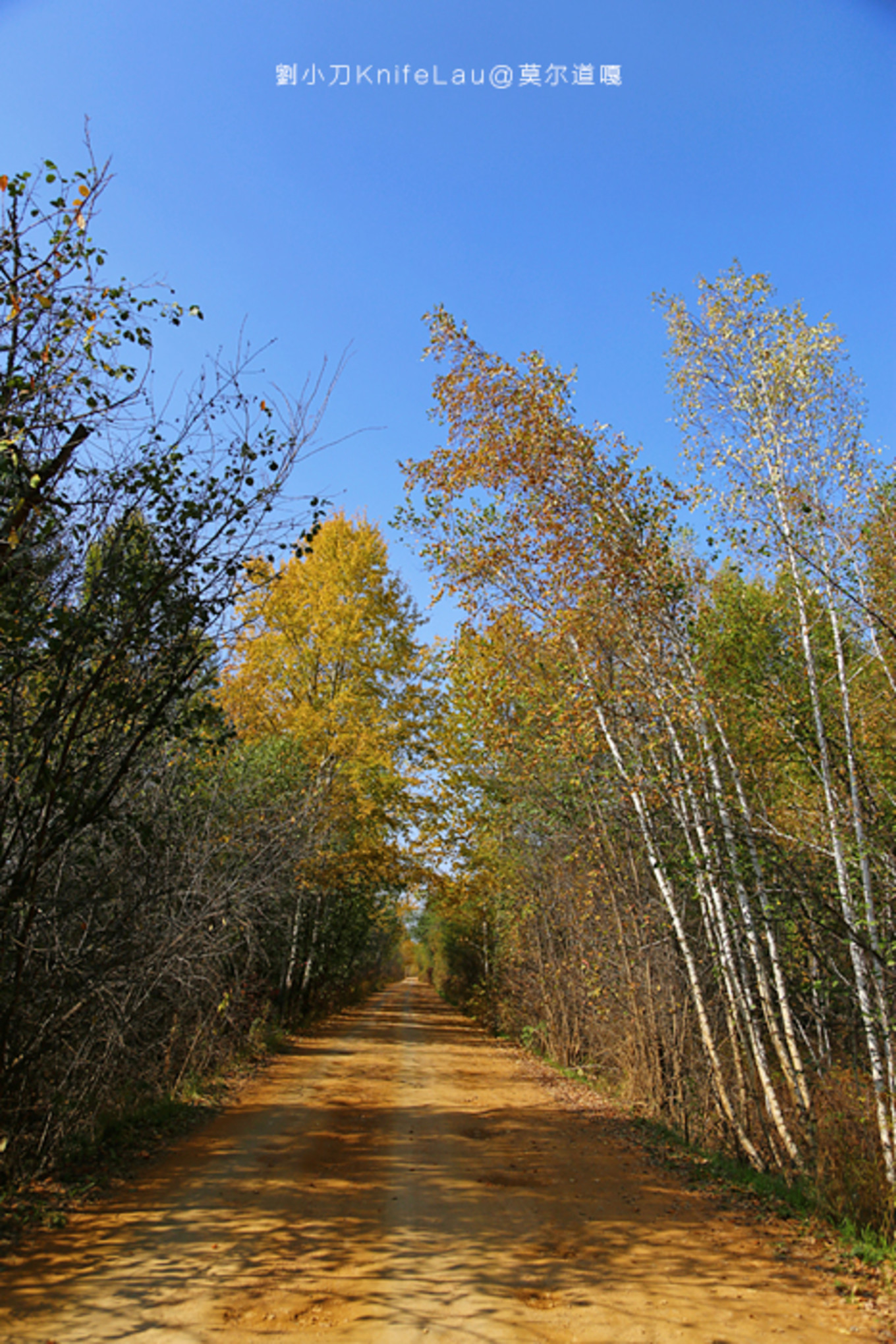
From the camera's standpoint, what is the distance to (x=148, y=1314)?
345 centimetres

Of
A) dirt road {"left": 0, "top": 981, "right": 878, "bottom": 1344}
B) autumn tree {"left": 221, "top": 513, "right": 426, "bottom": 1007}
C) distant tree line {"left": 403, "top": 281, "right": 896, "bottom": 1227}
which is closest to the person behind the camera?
dirt road {"left": 0, "top": 981, "right": 878, "bottom": 1344}

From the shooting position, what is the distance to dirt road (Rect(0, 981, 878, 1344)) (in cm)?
343

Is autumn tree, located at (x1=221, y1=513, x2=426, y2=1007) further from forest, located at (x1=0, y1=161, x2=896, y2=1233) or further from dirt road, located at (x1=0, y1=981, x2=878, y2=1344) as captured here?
dirt road, located at (x1=0, y1=981, x2=878, y2=1344)

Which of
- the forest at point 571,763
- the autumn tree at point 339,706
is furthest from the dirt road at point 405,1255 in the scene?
the autumn tree at point 339,706

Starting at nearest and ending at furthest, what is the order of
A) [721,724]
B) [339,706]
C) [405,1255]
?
[405,1255] < [721,724] < [339,706]

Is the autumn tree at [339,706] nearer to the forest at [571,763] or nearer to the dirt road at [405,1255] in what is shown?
the forest at [571,763]

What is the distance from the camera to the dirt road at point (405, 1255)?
11.3 ft

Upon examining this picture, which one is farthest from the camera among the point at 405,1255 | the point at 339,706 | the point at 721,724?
the point at 339,706

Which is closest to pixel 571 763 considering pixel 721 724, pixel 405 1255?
pixel 721 724

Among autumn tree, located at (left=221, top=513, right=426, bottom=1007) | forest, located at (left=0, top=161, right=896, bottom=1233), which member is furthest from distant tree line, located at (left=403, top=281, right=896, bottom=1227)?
autumn tree, located at (left=221, top=513, right=426, bottom=1007)

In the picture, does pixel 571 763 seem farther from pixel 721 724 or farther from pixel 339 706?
pixel 339 706

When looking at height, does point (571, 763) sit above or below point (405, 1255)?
above

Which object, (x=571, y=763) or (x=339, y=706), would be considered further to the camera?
(x=339, y=706)

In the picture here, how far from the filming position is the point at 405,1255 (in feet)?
13.7
